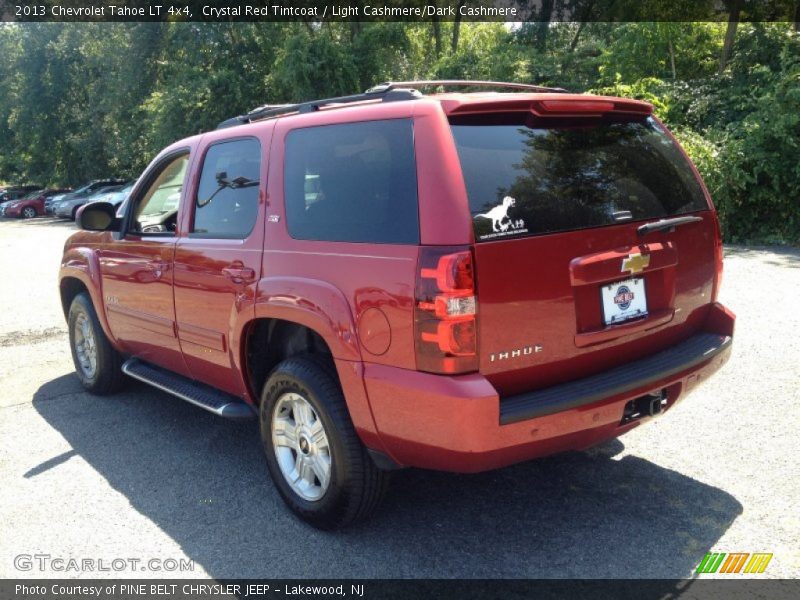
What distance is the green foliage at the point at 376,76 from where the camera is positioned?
12.7m

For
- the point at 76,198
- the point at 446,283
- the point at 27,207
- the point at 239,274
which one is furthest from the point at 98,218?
the point at 27,207

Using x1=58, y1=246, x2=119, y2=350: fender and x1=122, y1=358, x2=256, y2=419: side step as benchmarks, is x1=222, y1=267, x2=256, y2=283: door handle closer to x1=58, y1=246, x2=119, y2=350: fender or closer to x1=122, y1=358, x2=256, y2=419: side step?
x1=122, y1=358, x2=256, y2=419: side step

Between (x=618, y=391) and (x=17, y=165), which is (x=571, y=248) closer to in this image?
(x=618, y=391)

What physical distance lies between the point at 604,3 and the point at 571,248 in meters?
25.8

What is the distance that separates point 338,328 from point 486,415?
772 millimetres

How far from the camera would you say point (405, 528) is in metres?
3.50

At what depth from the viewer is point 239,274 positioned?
3758mm

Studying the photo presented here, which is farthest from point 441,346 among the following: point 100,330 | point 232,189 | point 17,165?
point 17,165

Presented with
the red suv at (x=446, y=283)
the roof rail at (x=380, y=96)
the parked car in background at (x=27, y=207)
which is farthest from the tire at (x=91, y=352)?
the parked car in background at (x=27, y=207)

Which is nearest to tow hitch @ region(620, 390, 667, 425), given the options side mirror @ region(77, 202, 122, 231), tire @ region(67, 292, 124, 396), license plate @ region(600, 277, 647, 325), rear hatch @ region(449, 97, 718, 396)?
rear hatch @ region(449, 97, 718, 396)

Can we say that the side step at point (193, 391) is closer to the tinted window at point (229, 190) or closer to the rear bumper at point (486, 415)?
the tinted window at point (229, 190)

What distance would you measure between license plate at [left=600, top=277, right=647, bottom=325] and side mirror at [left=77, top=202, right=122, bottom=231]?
3.54 m

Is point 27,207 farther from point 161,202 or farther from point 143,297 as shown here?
point 143,297

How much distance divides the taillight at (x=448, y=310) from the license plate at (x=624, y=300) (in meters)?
0.73
